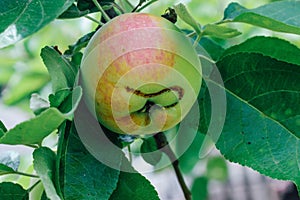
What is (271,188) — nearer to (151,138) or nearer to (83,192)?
(151,138)

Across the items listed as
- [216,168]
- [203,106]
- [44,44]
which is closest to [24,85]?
[44,44]

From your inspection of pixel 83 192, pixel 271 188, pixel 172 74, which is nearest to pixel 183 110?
pixel 172 74

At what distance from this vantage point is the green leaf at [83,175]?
28.4 inches

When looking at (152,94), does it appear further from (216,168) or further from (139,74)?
(216,168)

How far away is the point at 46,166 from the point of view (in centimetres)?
69

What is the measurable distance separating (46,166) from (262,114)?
37 centimetres

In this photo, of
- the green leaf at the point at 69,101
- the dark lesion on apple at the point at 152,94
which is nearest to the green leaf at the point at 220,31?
the dark lesion on apple at the point at 152,94

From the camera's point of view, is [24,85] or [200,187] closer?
[24,85]

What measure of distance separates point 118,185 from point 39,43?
1122mm

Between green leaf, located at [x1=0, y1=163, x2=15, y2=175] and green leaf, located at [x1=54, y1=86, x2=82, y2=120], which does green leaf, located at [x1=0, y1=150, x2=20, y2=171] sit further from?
green leaf, located at [x1=54, y1=86, x2=82, y2=120]

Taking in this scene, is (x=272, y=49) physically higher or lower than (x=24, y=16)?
lower

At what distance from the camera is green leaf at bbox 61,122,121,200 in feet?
2.37

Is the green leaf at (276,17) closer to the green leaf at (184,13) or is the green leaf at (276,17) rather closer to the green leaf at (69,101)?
the green leaf at (184,13)

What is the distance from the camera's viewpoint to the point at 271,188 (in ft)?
14.0
